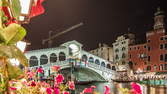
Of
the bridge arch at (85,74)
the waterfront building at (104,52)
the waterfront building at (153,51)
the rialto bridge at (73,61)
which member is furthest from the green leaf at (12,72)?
the bridge arch at (85,74)

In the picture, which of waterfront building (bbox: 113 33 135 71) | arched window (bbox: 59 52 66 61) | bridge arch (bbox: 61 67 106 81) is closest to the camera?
waterfront building (bbox: 113 33 135 71)

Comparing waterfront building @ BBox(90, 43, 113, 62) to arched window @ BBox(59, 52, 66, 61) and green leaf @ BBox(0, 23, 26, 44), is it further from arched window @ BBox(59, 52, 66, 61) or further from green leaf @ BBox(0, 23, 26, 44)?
green leaf @ BBox(0, 23, 26, 44)

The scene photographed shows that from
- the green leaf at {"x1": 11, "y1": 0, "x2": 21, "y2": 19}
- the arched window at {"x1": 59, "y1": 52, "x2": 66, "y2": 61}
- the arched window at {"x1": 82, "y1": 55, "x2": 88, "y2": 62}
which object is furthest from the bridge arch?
the green leaf at {"x1": 11, "y1": 0, "x2": 21, "y2": 19}

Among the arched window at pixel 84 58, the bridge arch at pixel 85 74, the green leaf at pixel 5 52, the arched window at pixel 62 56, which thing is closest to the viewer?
the green leaf at pixel 5 52

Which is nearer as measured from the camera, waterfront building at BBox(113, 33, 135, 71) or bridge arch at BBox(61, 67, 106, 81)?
waterfront building at BBox(113, 33, 135, 71)

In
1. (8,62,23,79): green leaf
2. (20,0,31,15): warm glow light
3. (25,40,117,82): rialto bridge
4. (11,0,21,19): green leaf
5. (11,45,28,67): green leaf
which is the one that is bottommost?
(8,62,23,79): green leaf

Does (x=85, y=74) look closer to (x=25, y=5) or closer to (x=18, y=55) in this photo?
(x=25, y=5)

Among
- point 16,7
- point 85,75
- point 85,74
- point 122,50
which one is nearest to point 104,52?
point 122,50

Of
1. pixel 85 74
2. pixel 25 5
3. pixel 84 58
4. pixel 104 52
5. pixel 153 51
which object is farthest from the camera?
pixel 85 74

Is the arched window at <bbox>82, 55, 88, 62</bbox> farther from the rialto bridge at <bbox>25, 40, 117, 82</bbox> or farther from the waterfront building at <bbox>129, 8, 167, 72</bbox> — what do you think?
the waterfront building at <bbox>129, 8, 167, 72</bbox>

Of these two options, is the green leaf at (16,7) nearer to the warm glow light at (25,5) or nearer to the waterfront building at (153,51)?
the warm glow light at (25,5)

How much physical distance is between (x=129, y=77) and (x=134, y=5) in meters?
2.42

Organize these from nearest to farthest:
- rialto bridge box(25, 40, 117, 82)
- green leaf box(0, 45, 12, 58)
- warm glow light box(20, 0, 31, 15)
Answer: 1. green leaf box(0, 45, 12, 58)
2. warm glow light box(20, 0, 31, 15)
3. rialto bridge box(25, 40, 117, 82)

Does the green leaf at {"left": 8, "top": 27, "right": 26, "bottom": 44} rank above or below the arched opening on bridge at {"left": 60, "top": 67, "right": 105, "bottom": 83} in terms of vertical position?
below
